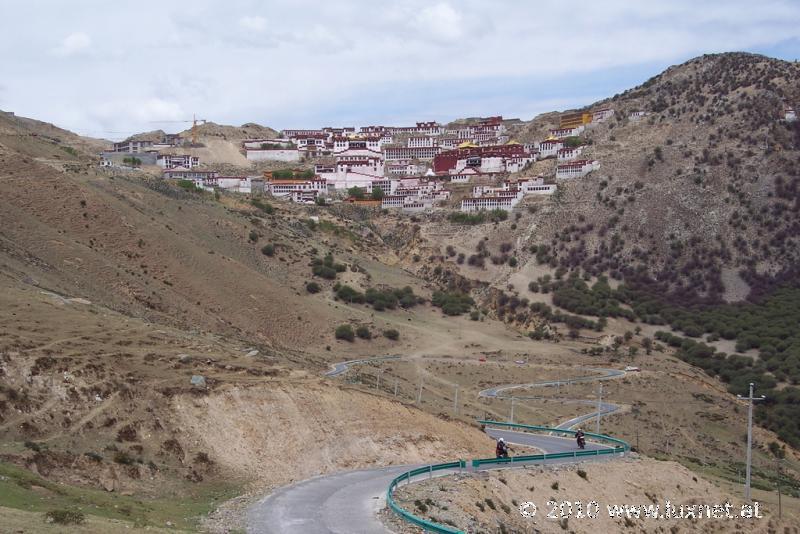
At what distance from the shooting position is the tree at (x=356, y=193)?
412 feet

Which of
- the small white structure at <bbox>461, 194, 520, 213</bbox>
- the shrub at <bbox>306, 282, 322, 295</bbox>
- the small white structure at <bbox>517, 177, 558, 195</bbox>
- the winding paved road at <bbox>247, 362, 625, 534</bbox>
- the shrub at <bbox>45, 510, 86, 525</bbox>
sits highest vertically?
the small white structure at <bbox>517, 177, 558, 195</bbox>

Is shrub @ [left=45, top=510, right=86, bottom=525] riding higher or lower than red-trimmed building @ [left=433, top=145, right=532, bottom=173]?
lower

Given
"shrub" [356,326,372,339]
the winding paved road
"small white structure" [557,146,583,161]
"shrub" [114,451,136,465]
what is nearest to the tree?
"small white structure" [557,146,583,161]

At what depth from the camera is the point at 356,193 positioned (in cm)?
12656

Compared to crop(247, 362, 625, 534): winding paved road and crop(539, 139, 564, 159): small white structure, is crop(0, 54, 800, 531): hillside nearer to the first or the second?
crop(247, 362, 625, 534): winding paved road

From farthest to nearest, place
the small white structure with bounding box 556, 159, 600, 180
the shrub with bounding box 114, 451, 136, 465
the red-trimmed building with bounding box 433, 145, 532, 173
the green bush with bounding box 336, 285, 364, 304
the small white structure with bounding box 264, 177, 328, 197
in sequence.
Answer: the red-trimmed building with bounding box 433, 145, 532, 173
the small white structure with bounding box 556, 159, 600, 180
the small white structure with bounding box 264, 177, 328, 197
the green bush with bounding box 336, 285, 364, 304
the shrub with bounding box 114, 451, 136, 465

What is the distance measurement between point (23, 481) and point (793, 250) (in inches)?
4273

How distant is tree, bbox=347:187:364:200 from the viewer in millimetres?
125688

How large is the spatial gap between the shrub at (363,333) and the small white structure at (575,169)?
60.3 metres

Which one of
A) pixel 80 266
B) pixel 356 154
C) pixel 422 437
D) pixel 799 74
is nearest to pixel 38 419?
pixel 422 437

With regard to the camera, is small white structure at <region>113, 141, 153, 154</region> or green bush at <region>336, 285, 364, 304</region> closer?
green bush at <region>336, 285, 364, 304</region>

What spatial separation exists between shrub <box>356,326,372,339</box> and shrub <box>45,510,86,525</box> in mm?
55120

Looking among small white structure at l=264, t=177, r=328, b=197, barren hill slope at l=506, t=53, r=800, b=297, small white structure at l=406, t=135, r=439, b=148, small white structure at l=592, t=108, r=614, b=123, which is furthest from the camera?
small white structure at l=406, t=135, r=439, b=148

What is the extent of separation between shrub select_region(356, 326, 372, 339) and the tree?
169 ft
